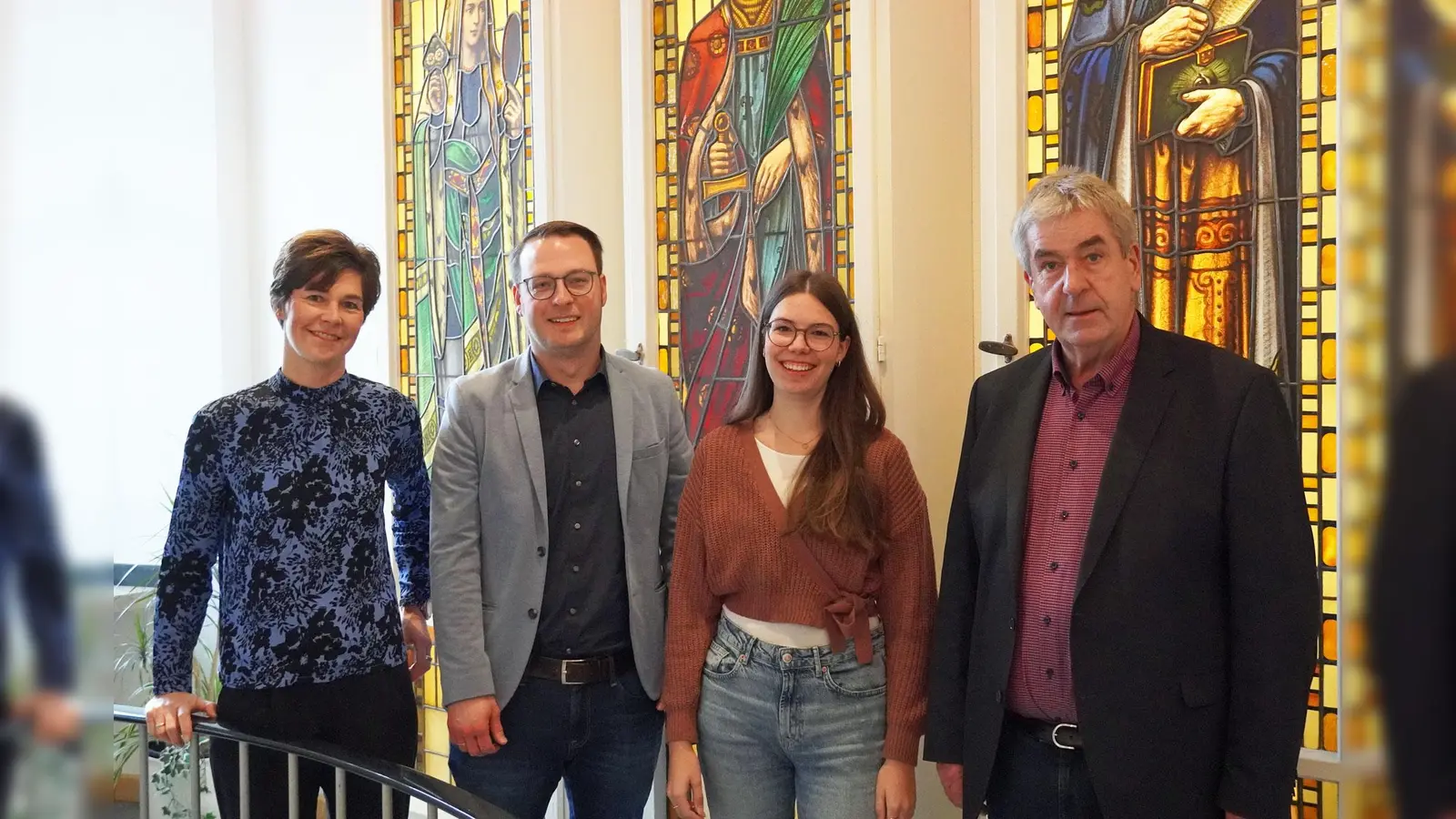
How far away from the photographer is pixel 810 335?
2.22 m

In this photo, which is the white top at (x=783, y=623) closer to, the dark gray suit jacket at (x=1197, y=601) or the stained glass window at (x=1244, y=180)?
the dark gray suit jacket at (x=1197, y=601)

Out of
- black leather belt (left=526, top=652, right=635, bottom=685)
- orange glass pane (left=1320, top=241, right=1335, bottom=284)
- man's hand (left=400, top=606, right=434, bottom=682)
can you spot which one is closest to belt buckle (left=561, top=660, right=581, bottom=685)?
black leather belt (left=526, top=652, right=635, bottom=685)

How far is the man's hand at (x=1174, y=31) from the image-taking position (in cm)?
289

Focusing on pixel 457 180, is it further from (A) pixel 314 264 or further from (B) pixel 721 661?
(B) pixel 721 661

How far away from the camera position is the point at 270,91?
513 cm

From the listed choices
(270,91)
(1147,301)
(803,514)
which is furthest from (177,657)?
(270,91)

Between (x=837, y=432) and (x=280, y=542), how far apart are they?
1.04 m

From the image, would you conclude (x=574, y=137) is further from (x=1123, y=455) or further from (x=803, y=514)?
(x=1123, y=455)

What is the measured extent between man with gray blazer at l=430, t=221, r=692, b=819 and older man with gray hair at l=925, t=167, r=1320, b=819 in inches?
28.6

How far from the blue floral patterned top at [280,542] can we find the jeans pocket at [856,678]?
0.86 meters

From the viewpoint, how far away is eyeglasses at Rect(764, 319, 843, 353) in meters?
2.22

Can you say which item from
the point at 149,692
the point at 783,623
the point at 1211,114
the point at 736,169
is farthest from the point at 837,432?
the point at 149,692

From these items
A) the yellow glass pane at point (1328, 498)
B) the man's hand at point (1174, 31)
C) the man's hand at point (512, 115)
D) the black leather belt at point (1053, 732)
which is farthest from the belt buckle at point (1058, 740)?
the man's hand at point (512, 115)

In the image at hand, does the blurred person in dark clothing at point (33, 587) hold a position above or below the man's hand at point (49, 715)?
above
